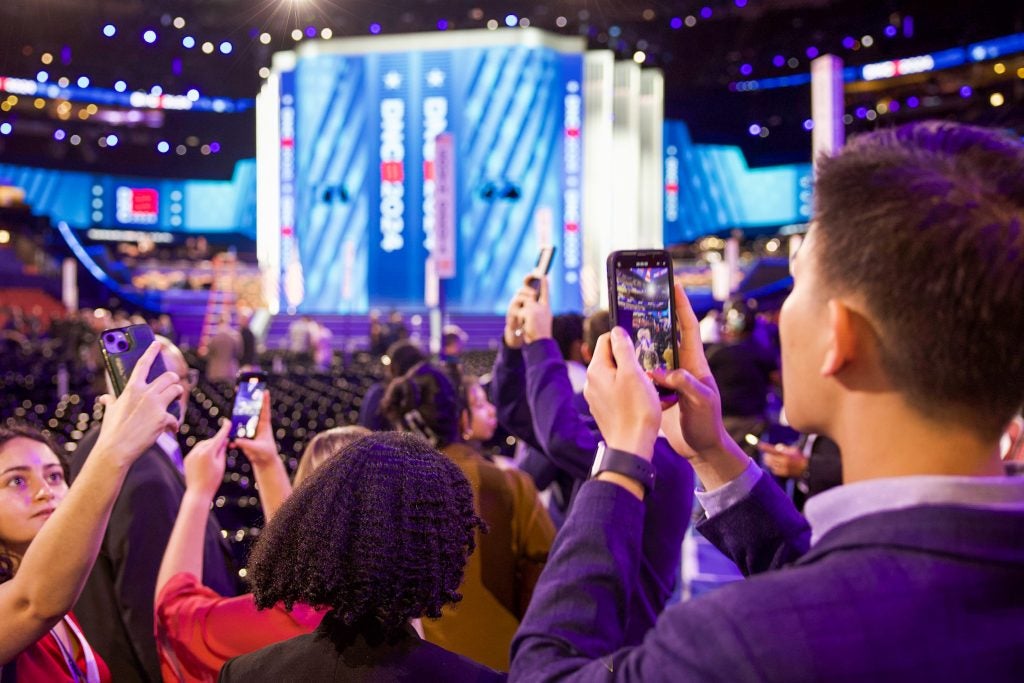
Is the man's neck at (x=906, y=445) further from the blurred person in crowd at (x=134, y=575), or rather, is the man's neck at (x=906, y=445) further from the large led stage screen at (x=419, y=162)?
the large led stage screen at (x=419, y=162)

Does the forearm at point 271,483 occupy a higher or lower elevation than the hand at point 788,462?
higher

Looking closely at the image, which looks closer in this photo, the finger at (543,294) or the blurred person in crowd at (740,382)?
the finger at (543,294)

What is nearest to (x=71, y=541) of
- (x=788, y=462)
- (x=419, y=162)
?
(x=788, y=462)

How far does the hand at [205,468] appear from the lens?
79.4 inches

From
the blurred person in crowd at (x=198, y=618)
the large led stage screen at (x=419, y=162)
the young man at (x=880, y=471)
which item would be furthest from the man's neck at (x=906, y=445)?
the large led stage screen at (x=419, y=162)

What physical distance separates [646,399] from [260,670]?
2.30 feet

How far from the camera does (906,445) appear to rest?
2.86 feet

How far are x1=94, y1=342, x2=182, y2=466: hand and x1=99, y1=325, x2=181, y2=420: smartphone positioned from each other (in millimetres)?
321

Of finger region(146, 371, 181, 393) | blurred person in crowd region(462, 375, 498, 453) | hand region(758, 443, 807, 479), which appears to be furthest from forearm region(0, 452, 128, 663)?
hand region(758, 443, 807, 479)

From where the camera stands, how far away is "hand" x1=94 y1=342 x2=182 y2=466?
145 cm

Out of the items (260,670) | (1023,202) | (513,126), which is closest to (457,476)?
(260,670)

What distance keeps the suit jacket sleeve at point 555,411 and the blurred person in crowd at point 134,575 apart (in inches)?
37.1

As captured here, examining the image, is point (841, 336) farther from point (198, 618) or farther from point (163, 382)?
point (198, 618)

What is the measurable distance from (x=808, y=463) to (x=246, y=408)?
1.78 metres
